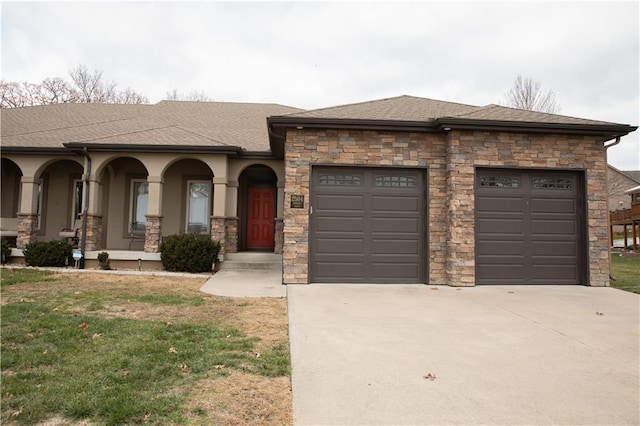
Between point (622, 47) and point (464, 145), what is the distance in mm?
9047

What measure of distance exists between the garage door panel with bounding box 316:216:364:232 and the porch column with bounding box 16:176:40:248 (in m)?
8.53

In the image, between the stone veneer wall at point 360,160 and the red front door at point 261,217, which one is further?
the red front door at point 261,217

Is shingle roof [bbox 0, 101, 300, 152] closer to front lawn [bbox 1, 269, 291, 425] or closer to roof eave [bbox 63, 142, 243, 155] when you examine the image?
roof eave [bbox 63, 142, 243, 155]

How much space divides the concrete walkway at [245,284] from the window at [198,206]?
2861 millimetres

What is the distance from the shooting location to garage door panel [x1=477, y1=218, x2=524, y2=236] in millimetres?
7852

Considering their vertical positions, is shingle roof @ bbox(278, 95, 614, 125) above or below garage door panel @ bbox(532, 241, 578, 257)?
above

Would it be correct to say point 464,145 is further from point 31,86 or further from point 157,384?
point 31,86

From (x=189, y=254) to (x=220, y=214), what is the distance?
139cm

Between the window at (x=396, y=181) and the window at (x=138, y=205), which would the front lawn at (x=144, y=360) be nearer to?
the window at (x=396, y=181)

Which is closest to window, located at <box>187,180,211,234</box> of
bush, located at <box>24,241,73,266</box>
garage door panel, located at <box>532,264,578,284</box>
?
bush, located at <box>24,241,73,266</box>

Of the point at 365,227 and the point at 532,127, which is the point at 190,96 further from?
the point at 532,127

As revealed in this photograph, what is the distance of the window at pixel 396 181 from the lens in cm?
798

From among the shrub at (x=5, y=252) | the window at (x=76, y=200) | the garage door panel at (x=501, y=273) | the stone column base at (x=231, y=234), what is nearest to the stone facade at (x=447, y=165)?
the garage door panel at (x=501, y=273)

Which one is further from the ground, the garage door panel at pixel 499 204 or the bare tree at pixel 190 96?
the bare tree at pixel 190 96
